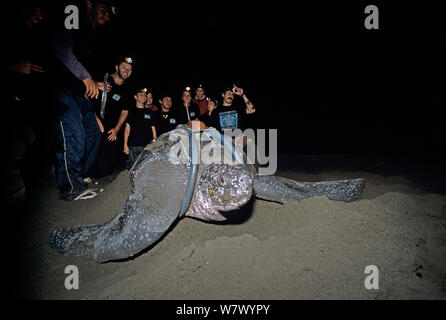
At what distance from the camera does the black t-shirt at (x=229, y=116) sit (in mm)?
4133

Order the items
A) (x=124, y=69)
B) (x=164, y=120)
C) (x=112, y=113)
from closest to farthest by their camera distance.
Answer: (x=124, y=69) < (x=112, y=113) < (x=164, y=120)

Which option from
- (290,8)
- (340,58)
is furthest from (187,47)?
(340,58)

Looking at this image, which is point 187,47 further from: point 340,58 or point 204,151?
point 204,151

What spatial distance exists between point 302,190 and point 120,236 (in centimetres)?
174

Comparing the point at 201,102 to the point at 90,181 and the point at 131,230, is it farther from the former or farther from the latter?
the point at 131,230

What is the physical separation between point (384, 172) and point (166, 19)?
42.8ft

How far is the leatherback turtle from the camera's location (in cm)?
138

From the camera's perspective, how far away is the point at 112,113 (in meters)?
3.70

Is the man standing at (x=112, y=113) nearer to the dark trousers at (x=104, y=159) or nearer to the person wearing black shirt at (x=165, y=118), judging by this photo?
the dark trousers at (x=104, y=159)

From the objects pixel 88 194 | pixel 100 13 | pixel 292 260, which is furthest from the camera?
pixel 100 13

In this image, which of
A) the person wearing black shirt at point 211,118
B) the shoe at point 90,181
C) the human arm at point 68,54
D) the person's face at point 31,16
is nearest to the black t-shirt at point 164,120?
the person wearing black shirt at point 211,118

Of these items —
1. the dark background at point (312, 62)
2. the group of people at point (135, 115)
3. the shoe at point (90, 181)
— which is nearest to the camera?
the shoe at point (90, 181)

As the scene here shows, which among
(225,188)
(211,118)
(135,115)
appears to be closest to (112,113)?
(135,115)

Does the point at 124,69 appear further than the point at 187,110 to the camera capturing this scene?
No
